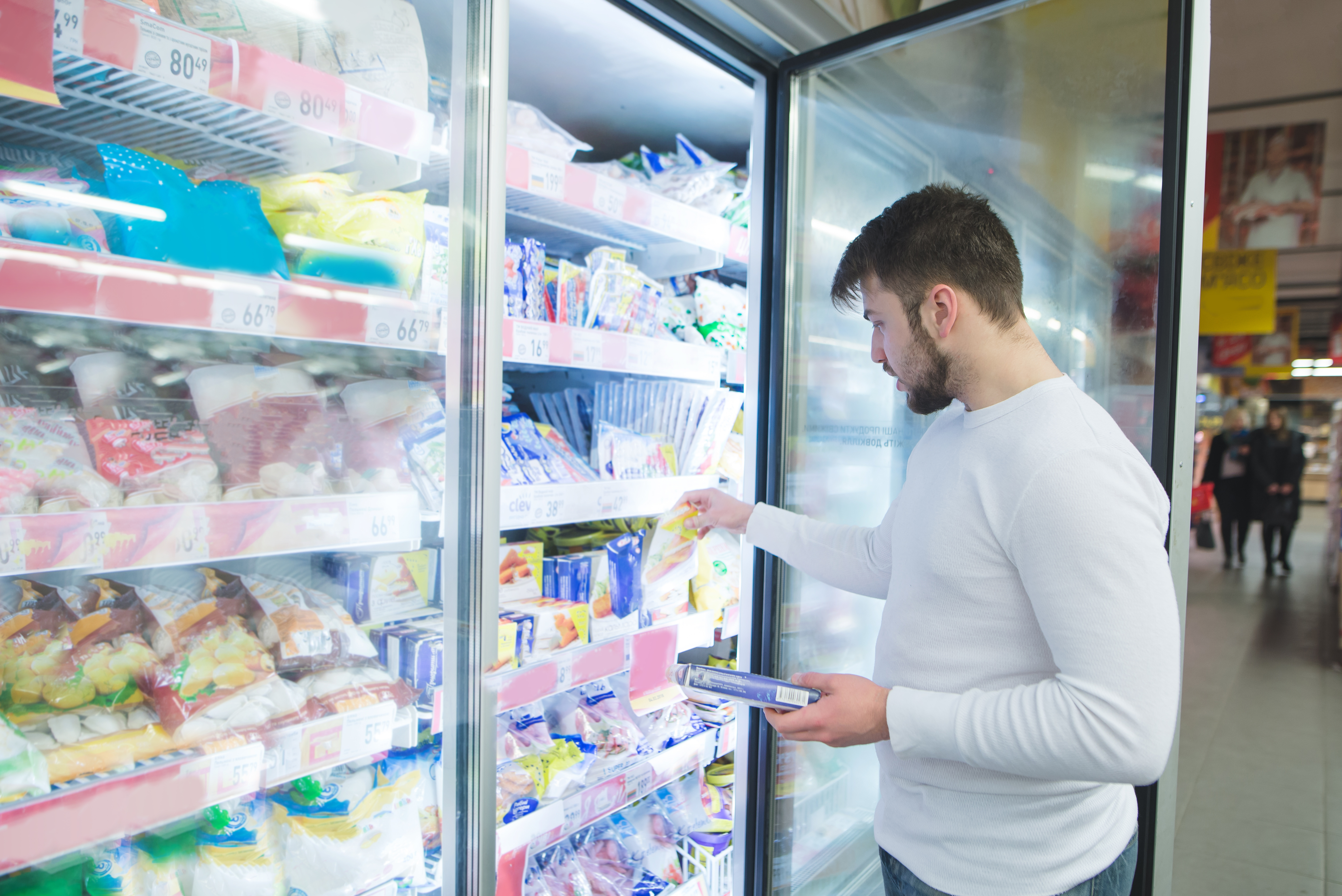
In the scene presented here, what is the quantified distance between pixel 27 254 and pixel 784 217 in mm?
1343

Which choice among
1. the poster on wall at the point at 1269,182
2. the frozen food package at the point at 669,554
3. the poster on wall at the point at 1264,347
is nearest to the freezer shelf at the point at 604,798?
the frozen food package at the point at 669,554

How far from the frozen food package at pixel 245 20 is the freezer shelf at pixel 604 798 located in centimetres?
128

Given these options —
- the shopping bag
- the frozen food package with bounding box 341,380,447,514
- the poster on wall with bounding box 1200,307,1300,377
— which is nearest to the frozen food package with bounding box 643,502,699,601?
the frozen food package with bounding box 341,380,447,514

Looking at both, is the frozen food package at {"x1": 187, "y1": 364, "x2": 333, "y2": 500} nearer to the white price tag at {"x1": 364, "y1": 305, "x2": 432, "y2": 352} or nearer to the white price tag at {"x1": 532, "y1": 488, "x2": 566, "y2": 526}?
the white price tag at {"x1": 364, "y1": 305, "x2": 432, "y2": 352}

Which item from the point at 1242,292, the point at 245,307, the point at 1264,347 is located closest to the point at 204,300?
the point at 245,307

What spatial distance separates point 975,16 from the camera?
1445 millimetres

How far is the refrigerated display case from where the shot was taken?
→ 994mm

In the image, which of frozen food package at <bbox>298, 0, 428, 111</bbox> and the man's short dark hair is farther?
frozen food package at <bbox>298, 0, 428, 111</bbox>

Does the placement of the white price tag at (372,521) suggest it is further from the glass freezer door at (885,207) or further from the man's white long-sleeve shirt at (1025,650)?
the glass freezer door at (885,207)

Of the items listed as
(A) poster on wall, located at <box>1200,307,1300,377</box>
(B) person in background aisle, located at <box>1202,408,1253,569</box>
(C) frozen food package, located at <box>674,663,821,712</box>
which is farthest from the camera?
(A) poster on wall, located at <box>1200,307,1300,377</box>

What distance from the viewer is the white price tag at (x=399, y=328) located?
1.13 metres

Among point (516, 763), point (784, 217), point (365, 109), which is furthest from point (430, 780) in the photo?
point (784, 217)

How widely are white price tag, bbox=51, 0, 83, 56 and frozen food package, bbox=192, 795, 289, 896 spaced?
1.04m

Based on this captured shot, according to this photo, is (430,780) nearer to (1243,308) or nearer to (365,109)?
(365,109)
